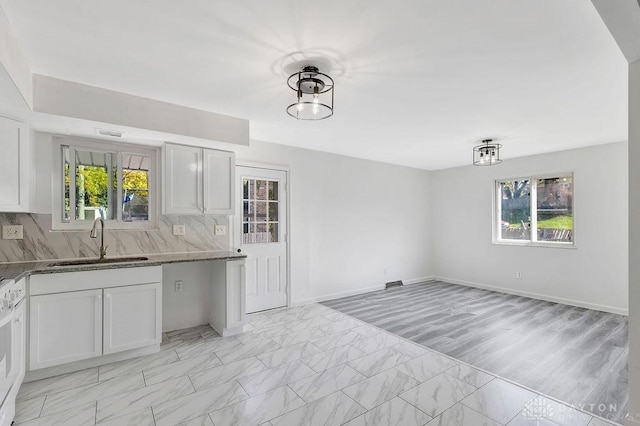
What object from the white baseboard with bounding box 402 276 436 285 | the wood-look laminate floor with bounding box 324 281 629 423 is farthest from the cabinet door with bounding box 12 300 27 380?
the white baseboard with bounding box 402 276 436 285

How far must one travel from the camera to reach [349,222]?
17.4 feet

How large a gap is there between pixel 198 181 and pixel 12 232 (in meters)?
1.67

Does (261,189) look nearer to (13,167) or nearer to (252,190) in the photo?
(252,190)

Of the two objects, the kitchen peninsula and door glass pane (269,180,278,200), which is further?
door glass pane (269,180,278,200)

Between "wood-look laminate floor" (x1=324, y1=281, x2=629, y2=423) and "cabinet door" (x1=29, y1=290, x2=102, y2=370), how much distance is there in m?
2.89

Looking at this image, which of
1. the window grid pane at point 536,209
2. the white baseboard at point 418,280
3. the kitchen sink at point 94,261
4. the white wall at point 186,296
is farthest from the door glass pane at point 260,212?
the window grid pane at point 536,209

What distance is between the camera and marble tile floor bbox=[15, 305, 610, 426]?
201 centimetres

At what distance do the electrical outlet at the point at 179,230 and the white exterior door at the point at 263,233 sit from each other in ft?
2.19

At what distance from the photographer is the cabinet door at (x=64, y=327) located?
7.86ft

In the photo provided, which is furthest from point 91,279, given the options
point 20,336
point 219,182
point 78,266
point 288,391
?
point 288,391

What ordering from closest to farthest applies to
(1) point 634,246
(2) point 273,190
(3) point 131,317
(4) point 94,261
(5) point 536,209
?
(1) point 634,246, (3) point 131,317, (4) point 94,261, (2) point 273,190, (5) point 536,209

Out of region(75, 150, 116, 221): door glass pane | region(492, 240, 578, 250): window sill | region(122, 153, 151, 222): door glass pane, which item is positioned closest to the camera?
region(75, 150, 116, 221): door glass pane

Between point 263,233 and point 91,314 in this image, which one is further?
point 263,233

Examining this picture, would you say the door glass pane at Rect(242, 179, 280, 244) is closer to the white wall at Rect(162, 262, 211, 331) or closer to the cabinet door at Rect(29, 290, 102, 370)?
the white wall at Rect(162, 262, 211, 331)
